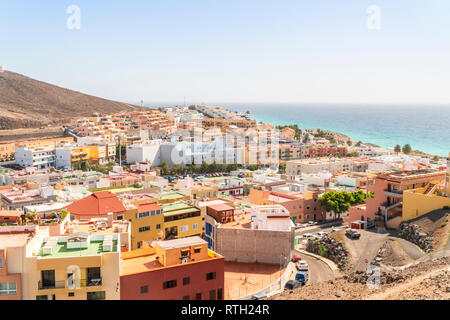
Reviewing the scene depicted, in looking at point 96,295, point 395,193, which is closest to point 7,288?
point 96,295

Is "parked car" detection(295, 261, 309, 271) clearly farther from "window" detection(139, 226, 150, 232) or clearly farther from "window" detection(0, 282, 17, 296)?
"window" detection(0, 282, 17, 296)

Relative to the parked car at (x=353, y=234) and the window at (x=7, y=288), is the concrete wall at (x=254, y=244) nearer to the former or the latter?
the parked car at (x=353, y=234)

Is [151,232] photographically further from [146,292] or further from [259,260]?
[146,292]

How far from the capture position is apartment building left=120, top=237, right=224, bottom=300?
6.39 m

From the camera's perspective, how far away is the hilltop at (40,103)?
55.3m

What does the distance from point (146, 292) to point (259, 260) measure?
14.2 feet

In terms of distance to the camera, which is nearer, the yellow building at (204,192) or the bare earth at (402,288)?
the bare earth at (402,288)

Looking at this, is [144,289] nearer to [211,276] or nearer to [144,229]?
[211,276]

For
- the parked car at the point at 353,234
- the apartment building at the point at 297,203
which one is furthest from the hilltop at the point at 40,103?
the parked car at the point at 353,234

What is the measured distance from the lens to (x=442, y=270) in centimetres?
692

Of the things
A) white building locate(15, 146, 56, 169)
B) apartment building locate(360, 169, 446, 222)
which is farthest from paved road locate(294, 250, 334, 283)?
white building locate(15, 146, 56, 169)

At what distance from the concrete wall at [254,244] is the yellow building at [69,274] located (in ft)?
14.4

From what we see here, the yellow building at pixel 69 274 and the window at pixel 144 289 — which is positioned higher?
the yellow building at pixel 69 274
